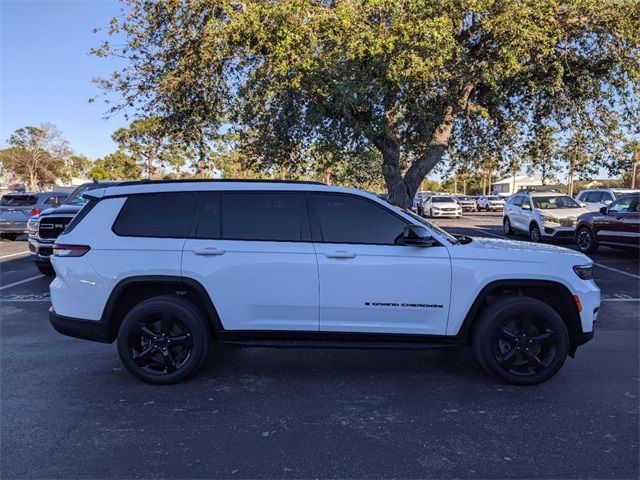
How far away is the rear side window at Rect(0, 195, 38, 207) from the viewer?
1745 centimetres

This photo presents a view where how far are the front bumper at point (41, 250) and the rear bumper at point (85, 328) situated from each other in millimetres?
5400

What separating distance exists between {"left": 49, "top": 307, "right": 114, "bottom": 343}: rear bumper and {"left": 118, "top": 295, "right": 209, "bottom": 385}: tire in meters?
0.19

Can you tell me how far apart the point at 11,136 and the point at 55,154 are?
6035mm

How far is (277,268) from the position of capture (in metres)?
4.53

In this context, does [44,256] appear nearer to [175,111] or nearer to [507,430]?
[175,111]

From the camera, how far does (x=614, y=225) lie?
42.1 ft

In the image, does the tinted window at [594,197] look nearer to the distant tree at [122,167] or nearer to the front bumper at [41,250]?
the front bumper at [41,250]

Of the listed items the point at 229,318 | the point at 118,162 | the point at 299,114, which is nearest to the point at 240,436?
the point at 229,318

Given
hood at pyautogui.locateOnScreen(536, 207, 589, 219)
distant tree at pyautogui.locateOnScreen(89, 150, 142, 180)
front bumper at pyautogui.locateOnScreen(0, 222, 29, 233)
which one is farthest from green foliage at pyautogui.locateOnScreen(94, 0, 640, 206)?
distant tree at pyautogui.locateOnScreen(89, 150, 142, 180)

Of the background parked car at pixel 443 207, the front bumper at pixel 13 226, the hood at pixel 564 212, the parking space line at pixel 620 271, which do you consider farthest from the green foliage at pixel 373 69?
the background parked car at pixel 443 207

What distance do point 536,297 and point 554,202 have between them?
13808mm

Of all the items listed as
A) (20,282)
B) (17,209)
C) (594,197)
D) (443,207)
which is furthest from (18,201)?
(443,207)

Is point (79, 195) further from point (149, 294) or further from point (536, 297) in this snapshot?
point (536, 297)

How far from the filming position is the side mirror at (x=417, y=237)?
177 inches
